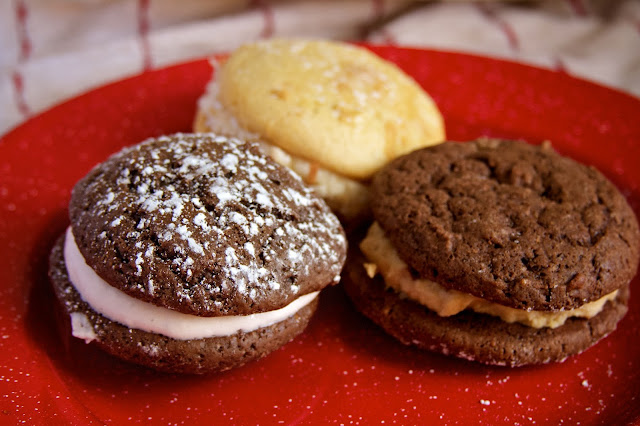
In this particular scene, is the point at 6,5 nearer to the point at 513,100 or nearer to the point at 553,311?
the point at 513,100

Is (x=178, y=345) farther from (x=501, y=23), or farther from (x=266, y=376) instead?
(x=501, y=23)

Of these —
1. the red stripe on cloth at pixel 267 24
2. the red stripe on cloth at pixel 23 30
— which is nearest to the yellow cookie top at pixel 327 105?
the red stripe on cloth at pixel 267 24

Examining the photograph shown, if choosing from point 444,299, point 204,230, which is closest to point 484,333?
point 444,299

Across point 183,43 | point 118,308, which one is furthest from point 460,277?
point 183,43

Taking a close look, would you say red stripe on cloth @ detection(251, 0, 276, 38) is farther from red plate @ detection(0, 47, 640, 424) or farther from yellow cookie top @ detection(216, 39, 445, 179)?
red plate @ detection(0, 47, 640, 424)

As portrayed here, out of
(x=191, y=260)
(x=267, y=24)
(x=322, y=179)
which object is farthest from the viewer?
(x=267, y=24)

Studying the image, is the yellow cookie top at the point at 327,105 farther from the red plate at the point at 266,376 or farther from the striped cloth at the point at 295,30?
the striped cloth at the point at 295,30

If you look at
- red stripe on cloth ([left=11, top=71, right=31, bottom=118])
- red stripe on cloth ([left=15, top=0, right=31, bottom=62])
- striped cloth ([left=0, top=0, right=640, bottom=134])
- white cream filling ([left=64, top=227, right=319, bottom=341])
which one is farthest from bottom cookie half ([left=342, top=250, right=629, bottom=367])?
red stripe on cloth ([left=15, top=0, right=31, bottom=62])
